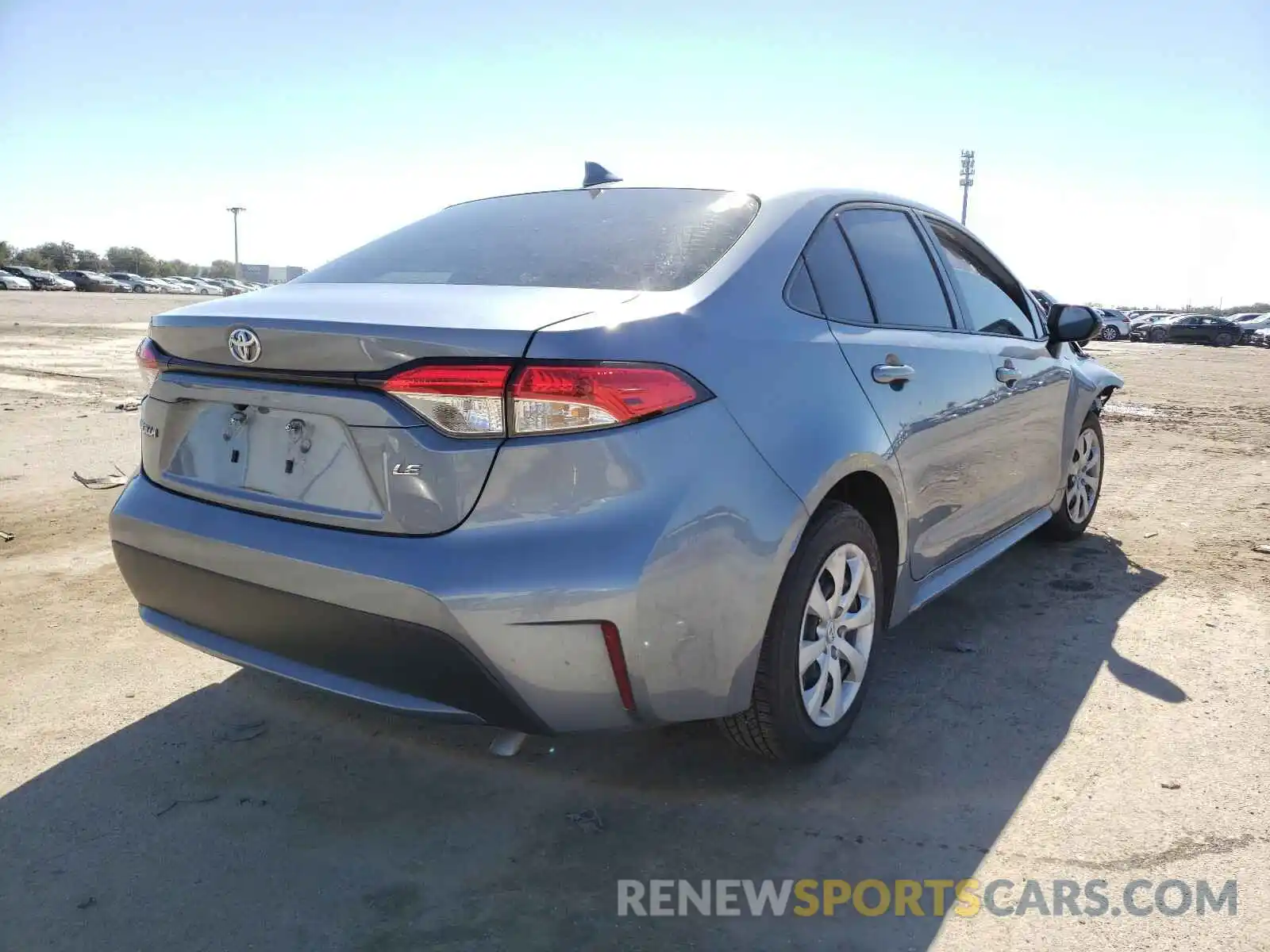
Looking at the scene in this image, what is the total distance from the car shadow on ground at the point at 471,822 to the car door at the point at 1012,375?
933 mm

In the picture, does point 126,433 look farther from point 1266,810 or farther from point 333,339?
point 1266,810

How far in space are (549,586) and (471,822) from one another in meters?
0.82

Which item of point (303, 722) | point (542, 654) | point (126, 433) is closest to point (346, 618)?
point (542, 654)

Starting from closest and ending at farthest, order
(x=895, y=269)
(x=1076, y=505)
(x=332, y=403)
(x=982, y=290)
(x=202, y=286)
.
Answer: (x=332, y=403)
(x=895, y=269)
(x=982, y=290)
(x=1076, y=505)
(x=202, y=286)

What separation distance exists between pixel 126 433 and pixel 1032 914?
7.04 metres

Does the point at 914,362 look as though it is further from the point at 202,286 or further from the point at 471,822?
the point at 202,286

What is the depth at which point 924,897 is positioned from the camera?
2182 mm

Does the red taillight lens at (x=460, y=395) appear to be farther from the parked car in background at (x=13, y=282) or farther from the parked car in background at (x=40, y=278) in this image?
the parked car in background at (x=40, y=278)

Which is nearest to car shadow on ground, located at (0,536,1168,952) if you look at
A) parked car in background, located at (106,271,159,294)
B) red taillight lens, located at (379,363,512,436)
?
red taillight lens, located at (379,363,512,436)

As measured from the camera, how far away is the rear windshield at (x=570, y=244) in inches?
97.5

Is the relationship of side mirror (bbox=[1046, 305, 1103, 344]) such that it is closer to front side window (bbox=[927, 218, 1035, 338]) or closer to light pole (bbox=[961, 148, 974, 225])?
front side window (bbox=[927, 218, 1035, 338])

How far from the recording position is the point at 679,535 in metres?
2.07

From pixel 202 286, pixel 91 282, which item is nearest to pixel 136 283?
pixel 91 282

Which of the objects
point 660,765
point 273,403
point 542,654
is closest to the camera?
point 542,654
